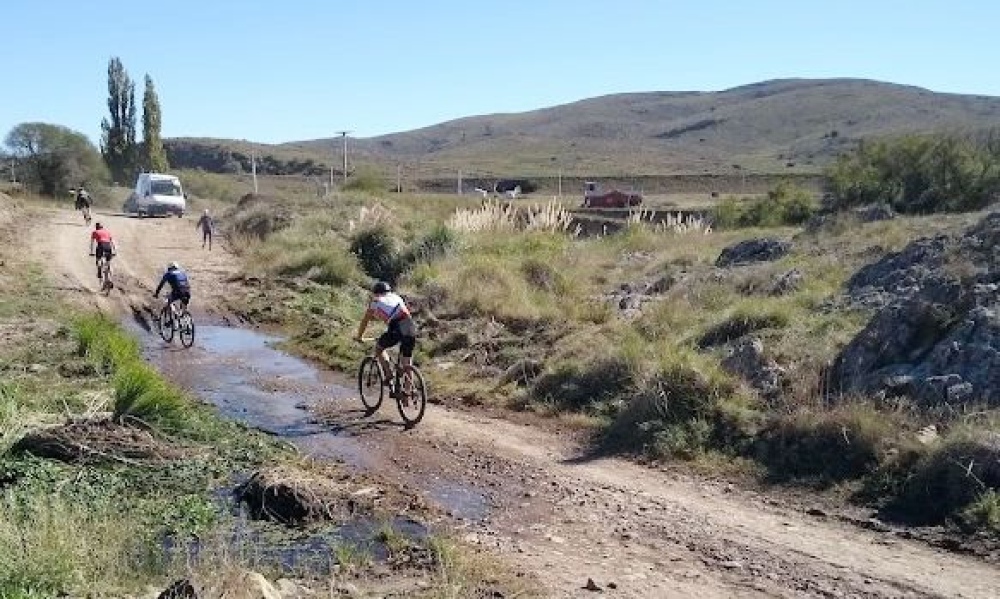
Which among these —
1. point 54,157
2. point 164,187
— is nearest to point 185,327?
point 164,187

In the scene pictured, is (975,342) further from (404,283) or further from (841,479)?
(404,283)

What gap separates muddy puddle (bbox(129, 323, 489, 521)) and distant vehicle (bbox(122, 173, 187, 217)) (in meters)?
24.6

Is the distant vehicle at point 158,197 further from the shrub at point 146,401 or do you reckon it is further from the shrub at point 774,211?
the shrub at point 146,401

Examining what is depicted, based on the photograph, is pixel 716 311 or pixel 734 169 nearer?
pixel 716 311

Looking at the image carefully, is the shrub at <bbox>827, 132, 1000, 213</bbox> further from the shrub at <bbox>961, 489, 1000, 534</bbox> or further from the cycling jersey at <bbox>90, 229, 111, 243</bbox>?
the cycling jersey at <bbox>90, 229, 111, 243</bbox>

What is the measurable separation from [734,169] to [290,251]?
77.6m

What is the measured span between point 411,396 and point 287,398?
2.50m

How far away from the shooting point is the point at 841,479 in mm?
9953

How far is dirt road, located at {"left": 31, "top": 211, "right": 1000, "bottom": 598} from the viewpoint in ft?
25.0

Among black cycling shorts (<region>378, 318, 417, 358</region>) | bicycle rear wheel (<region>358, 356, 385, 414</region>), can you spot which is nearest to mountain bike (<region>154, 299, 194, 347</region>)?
bicycle rear wheel (<region>358, 356, 385, 414</region>)

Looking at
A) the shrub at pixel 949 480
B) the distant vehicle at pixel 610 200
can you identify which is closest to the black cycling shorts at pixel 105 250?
the shrub at pixel 949 480

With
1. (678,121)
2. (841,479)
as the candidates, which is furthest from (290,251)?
(678,121)

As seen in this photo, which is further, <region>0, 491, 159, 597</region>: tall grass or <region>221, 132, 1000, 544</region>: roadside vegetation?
<region>221, 132, 1000, 544</region>: roadside vegetation

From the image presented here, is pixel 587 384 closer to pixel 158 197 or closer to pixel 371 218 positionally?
pixel 371 218
